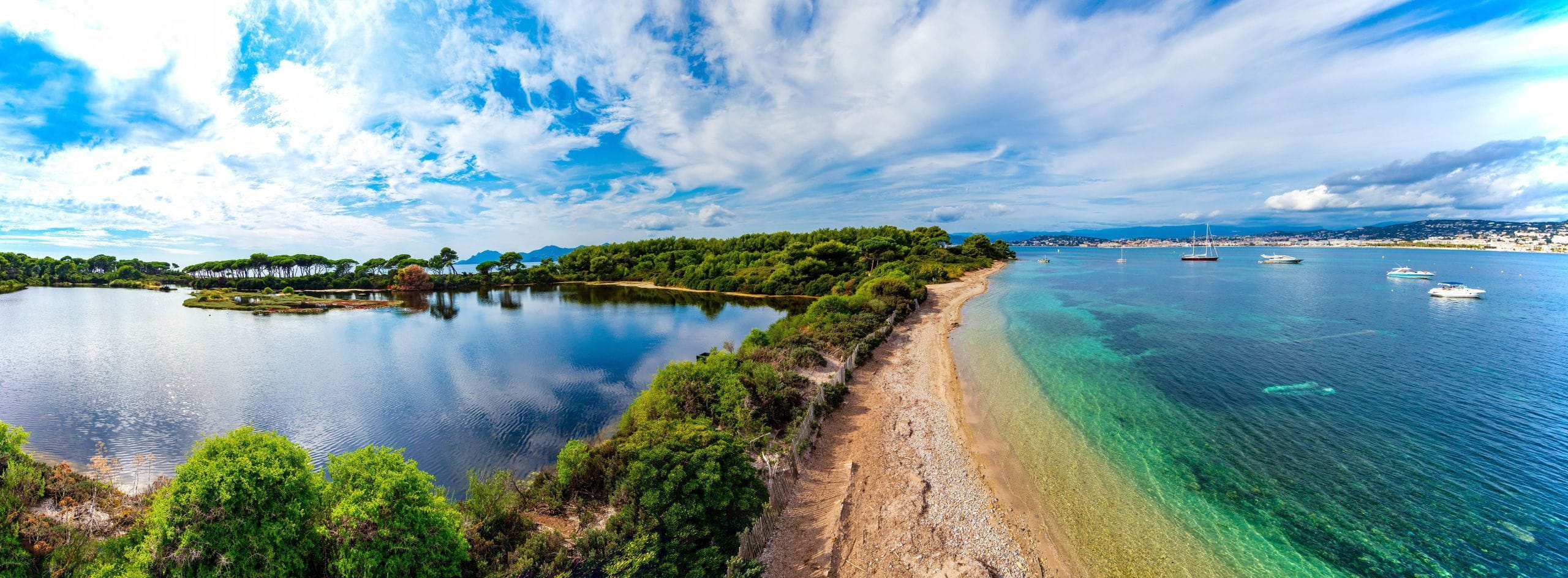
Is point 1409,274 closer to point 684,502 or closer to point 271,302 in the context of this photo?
point 684,502

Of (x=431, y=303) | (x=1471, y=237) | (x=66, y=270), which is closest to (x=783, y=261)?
(x=431, y=303)

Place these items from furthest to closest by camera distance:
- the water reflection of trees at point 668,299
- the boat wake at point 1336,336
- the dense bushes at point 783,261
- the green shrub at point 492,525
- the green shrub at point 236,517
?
1. the dense bushes at point 783,261
2. the water reflection of trees at point 668,299
3. the boat wake at point 1336,336
4. the green shrub at point 492,525
5. the green shrub at point 236,517

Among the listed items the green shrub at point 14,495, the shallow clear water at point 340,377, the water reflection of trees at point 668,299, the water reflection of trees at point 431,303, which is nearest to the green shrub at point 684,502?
the shallow clear water at point 340,377

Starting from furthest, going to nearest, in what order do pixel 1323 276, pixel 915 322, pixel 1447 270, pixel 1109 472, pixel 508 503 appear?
pixel 1447 270 → pixel 1323 276 → pixel 915 322 → pixel 1109 472 → pixel 508 503

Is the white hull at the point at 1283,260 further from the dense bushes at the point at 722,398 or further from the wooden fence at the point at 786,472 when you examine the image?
the dense bushes at the point at 722,398

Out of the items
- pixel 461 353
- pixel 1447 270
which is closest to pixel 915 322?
pixel 461 353

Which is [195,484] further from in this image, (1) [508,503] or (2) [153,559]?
(1) [508,503]
